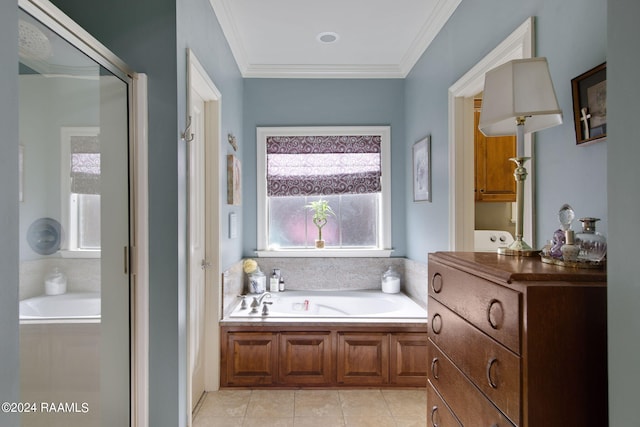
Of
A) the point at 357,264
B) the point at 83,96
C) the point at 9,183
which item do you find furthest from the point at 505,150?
the point at 9,183

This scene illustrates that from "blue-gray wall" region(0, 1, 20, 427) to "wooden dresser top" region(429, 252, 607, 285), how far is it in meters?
1.18

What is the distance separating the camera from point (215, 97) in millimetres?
2582

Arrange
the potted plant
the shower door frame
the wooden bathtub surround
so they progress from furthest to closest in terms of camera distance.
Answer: the potted plant → the wooden bathtub surround → the shower door frame

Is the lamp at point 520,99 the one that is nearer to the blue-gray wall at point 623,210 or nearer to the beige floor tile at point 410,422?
the blue-gray wall at point 623,210

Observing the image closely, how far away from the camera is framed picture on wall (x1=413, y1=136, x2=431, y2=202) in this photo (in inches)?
117

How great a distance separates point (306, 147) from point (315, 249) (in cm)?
104

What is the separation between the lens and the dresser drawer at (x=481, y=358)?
3.15ft

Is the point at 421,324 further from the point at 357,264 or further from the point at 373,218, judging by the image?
the point at 373,218

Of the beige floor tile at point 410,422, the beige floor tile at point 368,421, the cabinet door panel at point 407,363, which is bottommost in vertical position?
the beige floor tile at point 410,422

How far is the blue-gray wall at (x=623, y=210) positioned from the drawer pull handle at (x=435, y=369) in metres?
0.74

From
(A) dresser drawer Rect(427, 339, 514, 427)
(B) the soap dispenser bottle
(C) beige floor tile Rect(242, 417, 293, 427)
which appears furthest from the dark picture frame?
(B) the soap dispenser bottle

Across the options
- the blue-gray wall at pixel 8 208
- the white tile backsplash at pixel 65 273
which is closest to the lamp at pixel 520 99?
the blue-gray wall at pixel 8 208

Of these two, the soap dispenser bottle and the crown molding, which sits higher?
the crown molding

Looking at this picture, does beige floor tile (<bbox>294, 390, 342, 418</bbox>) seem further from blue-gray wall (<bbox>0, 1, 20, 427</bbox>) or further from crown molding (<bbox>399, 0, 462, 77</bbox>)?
crown molding (<bbox>399, 0, 462, 77</bbox>)
